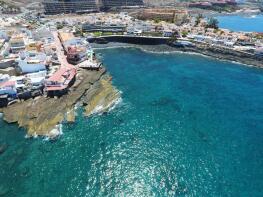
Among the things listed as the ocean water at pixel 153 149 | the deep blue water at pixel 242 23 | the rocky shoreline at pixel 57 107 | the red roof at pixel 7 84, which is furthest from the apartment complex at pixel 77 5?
the red roof at pixel 7 84

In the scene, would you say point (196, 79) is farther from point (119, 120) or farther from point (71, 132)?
point (71, 132)

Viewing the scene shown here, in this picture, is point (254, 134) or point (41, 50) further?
point (41, 50)

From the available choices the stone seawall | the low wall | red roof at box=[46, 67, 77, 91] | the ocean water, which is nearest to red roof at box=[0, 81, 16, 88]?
red roof at box=[46, 67, 77, 91]

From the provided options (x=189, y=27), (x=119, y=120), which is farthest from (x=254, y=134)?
(x=189, y=27)

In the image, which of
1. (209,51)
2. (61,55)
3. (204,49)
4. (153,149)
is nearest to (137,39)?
(204,49)

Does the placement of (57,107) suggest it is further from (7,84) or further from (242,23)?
(242,23)

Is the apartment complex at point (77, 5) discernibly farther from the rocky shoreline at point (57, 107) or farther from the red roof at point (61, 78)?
the rocky shoreline at point (57, 107)
